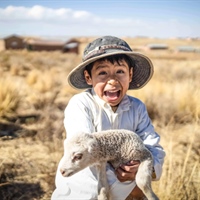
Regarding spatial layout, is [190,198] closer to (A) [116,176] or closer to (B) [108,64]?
(A) [116,176]

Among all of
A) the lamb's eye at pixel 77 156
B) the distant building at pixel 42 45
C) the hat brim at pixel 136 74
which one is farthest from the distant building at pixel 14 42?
the lamb's eye at pixel 77 156

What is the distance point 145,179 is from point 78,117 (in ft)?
1.88

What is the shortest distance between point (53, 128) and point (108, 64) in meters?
4.15

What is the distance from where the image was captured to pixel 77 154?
4.66ft

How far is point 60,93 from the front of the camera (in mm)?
10984

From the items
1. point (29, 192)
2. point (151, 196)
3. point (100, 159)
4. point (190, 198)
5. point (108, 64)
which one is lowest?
point (29, 192)

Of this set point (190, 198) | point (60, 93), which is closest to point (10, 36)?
point (60, 93)

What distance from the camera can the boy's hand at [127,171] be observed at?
5.69 feet

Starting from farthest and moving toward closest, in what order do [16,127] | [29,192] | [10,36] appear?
[10,36]
[16,127]
[29,192]

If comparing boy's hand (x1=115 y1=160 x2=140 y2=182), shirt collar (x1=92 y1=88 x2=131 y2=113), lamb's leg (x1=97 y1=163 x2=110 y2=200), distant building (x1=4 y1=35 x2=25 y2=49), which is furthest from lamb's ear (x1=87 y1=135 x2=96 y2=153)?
distant building (x1=4 y1=35 x2=25 y2=49)

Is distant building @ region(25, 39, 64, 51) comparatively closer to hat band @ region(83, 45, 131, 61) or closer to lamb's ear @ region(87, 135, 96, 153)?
hat band @ region(83, 45, 131, 61)

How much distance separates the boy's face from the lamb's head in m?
0.58

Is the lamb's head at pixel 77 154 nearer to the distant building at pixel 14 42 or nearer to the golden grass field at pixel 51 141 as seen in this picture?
the golden grass field at pixel 51 141

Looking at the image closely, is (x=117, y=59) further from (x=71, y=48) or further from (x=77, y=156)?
(x=71, y=48)
